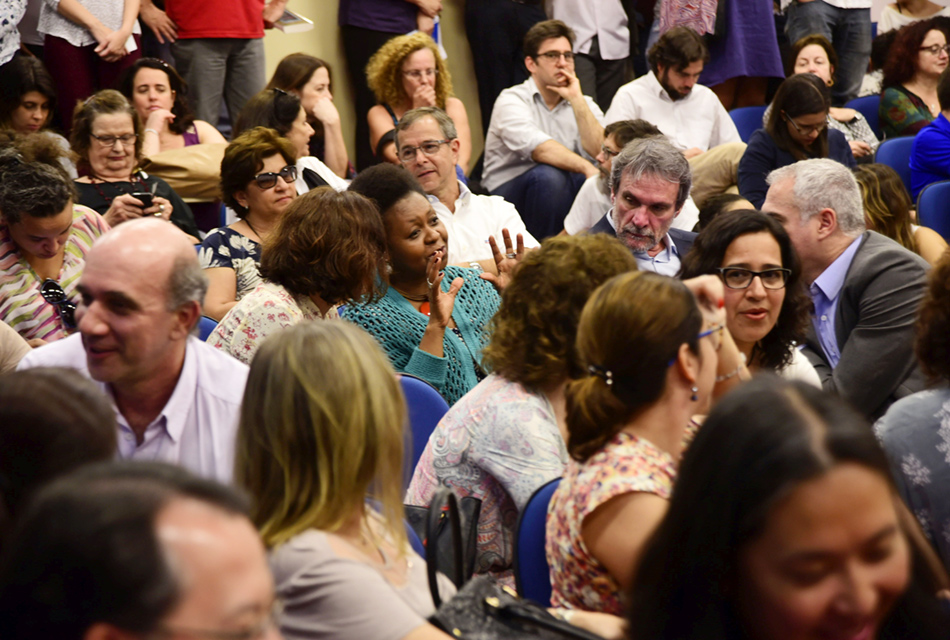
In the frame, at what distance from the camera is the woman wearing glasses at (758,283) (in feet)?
8.68

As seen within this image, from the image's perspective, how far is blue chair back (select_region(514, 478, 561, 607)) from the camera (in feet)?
6.05

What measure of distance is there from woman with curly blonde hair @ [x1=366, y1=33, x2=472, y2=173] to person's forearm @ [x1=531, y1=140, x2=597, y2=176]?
45 centimetres

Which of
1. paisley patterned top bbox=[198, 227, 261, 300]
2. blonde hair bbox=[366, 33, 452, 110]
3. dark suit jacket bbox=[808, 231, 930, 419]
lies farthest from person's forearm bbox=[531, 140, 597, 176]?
dark suit jacket bbox=[808, 231, 930, 419]

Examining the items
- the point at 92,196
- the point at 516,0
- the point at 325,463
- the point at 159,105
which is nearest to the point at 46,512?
the point at 325,463

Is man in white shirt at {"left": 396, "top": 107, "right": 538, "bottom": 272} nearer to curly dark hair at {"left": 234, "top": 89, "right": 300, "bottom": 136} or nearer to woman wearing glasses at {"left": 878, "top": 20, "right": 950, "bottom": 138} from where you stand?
curly dark hair at {"left": 234, "top": 89, "right": 300, "bottom": 136}

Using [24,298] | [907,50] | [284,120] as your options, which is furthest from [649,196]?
[907,50]

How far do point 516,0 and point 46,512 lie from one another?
19.1 feet

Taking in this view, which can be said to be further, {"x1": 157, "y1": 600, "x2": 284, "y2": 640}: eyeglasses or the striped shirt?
the striped shirt

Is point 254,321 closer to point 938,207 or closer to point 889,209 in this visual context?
point 889,209

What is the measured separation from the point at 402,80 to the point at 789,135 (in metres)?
2.01

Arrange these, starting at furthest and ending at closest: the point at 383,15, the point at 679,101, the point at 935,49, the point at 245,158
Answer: the point at 935,49
the point at 383,15
the point at 679,101
the point at 245,158

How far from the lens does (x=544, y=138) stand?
536 centimetres

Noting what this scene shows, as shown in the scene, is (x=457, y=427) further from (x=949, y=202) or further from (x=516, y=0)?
(x=516, y=0)

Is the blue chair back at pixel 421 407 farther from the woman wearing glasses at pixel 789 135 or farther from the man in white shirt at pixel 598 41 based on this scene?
the man in white shirt at pixel 598 41
